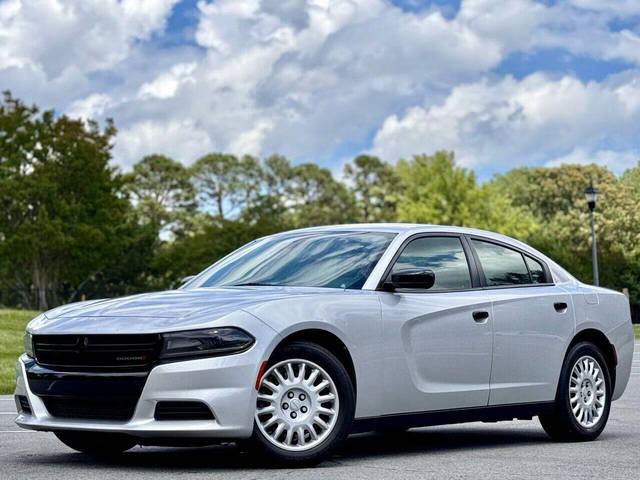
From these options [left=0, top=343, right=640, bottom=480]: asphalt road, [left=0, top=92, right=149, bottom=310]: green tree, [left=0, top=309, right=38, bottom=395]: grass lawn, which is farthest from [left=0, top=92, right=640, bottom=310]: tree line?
[left=0, top=343, right=640, bottom=480]: asphalt road

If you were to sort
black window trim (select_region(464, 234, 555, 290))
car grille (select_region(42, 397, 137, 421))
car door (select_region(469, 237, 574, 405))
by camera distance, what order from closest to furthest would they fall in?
car grille (select_region(42, 397, 137, 421)), car door (select_region(469, 237, 574, 405)), black window trim (select_region(464, 234, 555, 290))

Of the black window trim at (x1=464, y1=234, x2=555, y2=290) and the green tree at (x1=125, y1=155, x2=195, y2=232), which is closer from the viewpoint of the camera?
the black window trim at (x1=464, y1=234, x2=555, y2=290)

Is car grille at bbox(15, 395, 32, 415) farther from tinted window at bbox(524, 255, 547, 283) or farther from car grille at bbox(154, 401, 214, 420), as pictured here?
tinted window at bbox(524, 255, 547, 283)

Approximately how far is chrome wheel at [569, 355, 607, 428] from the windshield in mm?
2147

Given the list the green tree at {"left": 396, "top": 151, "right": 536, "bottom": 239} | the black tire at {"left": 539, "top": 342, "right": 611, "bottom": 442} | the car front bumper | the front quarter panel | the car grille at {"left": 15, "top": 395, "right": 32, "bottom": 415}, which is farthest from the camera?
the green tree at {"left": 396, "top": 151, "right": 536, "bottom": 239}

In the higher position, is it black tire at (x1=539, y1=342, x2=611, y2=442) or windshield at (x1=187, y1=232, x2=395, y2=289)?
windshield at (x1=187, y1=232, x2=395, y2=289)

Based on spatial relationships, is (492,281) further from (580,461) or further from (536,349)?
(580,461)

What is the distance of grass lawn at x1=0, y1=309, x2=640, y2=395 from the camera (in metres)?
19.4

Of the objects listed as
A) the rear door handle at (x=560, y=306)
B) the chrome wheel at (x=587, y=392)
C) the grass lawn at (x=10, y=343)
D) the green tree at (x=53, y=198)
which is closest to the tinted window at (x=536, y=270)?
the rear door handle at (x=560, y=306)

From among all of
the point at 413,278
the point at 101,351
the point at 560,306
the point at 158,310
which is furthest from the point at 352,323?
the point at 560,306

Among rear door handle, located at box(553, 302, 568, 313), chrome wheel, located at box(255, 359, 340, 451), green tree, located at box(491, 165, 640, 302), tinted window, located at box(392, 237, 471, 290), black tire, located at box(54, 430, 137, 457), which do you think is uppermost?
green tree, located at box(491, 165, 640, 302)

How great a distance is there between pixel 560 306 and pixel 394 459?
2.28 meters

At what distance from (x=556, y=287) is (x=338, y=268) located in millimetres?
2278

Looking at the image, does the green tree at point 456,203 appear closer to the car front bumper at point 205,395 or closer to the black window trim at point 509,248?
the black window trim at point 509,248
